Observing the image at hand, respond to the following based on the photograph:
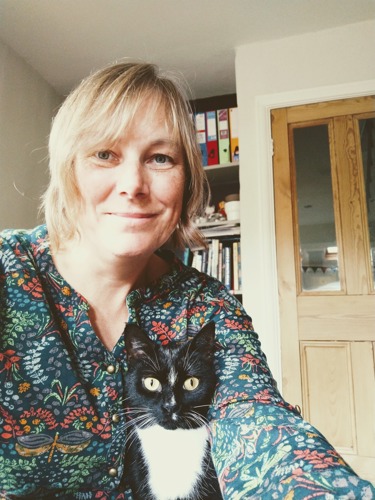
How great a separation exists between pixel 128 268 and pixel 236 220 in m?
1.50

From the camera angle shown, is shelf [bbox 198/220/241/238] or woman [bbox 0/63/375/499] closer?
woman [bbox 0/63/375/499]

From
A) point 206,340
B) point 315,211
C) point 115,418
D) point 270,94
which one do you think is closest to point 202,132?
point 270,94

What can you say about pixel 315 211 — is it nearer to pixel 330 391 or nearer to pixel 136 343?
pixel 330 391

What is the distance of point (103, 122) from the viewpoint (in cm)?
61

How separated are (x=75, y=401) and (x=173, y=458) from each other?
18 cm

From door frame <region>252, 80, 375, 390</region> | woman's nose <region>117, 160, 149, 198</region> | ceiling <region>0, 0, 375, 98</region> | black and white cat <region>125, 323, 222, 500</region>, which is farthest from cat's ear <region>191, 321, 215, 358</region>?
ceiling <region>0, 0, 375, 98</region>

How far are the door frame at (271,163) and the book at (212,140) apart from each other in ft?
0.85

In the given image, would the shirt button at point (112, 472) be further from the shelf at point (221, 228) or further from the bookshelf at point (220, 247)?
the shelf at point (221, 228)

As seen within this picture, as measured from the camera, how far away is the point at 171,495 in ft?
1.90

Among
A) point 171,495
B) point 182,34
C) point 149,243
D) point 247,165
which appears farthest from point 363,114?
point 171,495

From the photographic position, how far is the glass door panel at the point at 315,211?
1944mm

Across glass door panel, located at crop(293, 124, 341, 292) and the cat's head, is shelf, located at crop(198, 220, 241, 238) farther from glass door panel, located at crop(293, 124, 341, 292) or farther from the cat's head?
the cat's head

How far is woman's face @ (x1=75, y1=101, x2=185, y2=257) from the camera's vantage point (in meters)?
0.60

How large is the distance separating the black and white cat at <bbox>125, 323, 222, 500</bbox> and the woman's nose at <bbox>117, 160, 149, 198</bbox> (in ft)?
0.72
